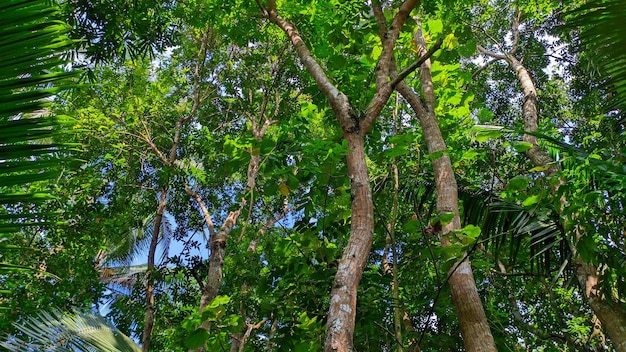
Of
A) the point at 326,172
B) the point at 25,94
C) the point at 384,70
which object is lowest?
the point at 25,94

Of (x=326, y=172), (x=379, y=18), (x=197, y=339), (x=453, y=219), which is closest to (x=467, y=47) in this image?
(x=379, y=18)

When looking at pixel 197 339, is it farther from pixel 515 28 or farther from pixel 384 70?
pixel 515 28

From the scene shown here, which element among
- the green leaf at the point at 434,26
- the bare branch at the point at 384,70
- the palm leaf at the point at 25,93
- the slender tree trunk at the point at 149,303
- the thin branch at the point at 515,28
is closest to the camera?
the palm leaf at the point at 25,93

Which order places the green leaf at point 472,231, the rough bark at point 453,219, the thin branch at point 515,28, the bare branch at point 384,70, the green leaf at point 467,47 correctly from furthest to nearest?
the thin branch at point 515,28 < the green leaf at point 467,47 < the bare branch at point 384,70 < the rough bark at point 453,219 < the green leaf at point 472,231

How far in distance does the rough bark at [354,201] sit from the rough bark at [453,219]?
1.42 ft

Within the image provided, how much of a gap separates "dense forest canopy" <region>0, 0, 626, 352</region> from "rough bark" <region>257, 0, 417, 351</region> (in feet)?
0.04

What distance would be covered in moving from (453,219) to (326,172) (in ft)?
3.45

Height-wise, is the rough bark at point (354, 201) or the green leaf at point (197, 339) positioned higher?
the rough bark at point (354, 201)

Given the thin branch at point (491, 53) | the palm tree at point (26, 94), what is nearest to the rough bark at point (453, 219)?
the palm tree at point (26, 94)

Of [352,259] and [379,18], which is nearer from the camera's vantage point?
[352,259]

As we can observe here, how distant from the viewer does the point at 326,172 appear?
260 cm

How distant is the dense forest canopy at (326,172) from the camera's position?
958 mm

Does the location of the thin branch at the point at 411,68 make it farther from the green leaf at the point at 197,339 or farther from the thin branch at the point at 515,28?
the thin branch at the point at 515,28

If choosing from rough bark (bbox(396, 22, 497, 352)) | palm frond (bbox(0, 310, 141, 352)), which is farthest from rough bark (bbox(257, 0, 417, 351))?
palm frond (bbox(0, 310, 141, 352))
